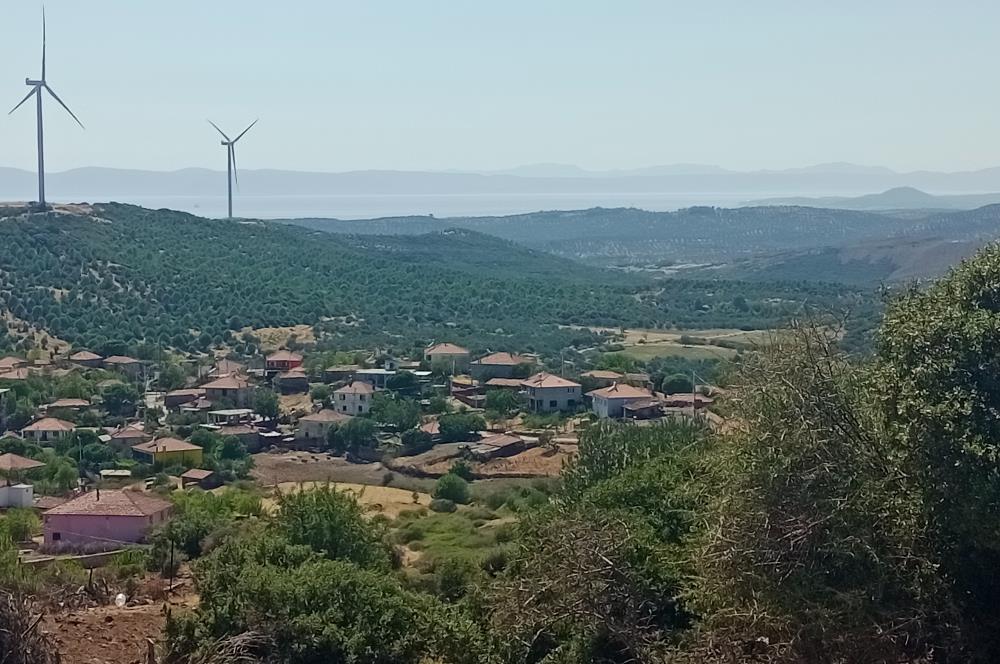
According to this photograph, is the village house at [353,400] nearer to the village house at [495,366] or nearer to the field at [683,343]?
the village house at [495,366]

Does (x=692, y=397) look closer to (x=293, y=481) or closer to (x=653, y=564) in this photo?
(x=293, y=481)

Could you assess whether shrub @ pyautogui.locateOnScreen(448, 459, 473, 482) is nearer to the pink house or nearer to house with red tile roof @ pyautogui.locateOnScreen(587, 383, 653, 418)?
house with red tile roof @ pyautogui.locateOnScreen(587, 383, 653, 418)

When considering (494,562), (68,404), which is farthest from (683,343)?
(494,562)

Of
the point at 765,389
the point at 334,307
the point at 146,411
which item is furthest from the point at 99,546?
the point at 334,307

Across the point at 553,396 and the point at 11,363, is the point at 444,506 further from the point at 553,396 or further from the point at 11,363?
the point at 11,363

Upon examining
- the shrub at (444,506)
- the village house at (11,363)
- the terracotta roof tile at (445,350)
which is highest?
the terracotta roof tile at (445,350)

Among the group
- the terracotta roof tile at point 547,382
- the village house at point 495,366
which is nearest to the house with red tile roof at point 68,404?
the village house at point 495,366
